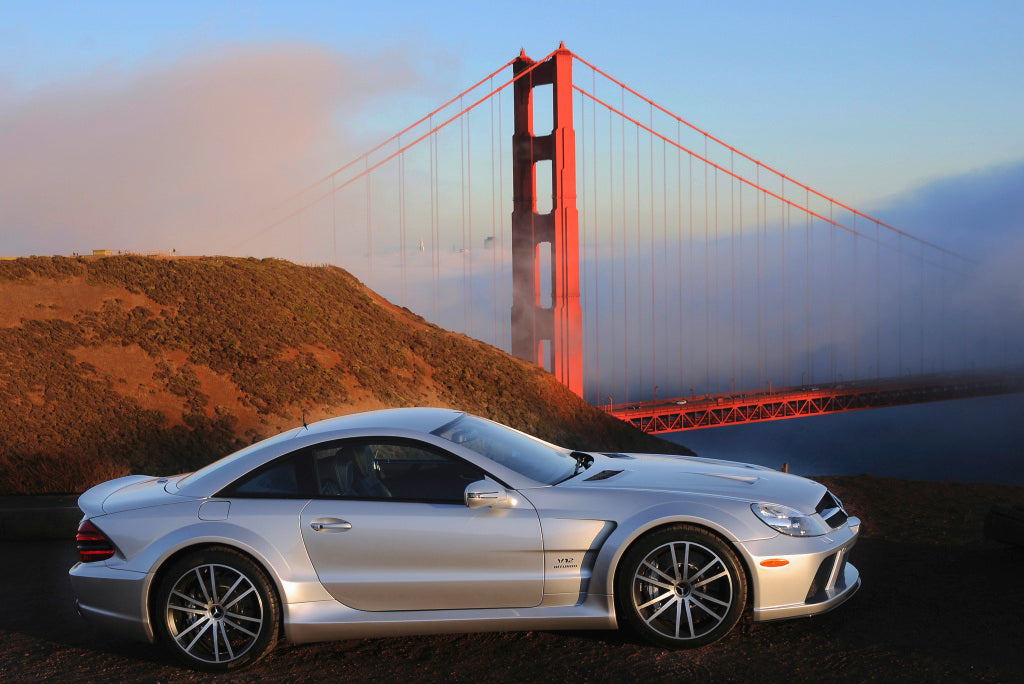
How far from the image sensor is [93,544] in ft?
13.7

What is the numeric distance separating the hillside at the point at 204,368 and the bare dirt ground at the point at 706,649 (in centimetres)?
1004

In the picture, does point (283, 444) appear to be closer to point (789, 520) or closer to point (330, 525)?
point (330, 525)

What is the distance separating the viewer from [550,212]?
109 feet

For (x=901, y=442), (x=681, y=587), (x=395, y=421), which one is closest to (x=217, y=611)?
(x=395, y=421)

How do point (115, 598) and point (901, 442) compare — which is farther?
point (901, 442)

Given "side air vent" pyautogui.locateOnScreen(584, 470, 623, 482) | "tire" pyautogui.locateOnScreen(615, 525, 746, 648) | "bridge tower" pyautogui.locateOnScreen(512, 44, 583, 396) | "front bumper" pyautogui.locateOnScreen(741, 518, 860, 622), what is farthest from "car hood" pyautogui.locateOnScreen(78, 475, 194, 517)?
"bridge tower" pyautogui.locateOnScreen(512, 44, 583, 396)

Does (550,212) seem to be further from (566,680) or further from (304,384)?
(566,680)

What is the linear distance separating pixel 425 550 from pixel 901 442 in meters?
121

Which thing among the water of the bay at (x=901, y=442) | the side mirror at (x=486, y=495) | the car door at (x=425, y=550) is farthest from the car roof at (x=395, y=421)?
the water of the bay at (x=901, y=442)

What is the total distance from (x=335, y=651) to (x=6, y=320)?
Answer: 70.8ft

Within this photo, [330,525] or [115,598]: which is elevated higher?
[330,525]

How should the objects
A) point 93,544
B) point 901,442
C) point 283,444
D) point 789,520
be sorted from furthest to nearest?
point 901,442 < point 283,444 < point 93,544 < point 789,520

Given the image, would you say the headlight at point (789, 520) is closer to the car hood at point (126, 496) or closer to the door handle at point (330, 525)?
the door handle at point (330, 525)

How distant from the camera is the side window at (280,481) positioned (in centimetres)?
416
